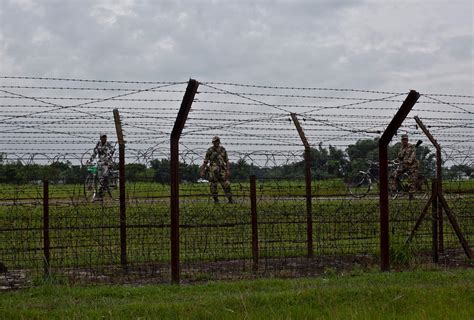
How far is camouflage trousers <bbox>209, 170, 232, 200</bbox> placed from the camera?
1039cm

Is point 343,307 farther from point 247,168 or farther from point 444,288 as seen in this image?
point 247,168

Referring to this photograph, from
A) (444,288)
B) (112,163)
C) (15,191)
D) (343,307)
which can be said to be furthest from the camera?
(112,163)

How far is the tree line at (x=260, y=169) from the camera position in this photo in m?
9.71

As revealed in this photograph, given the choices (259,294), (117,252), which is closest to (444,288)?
(259,294)

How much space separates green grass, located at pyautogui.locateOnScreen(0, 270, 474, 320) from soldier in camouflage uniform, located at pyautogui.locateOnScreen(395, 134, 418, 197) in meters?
4.02

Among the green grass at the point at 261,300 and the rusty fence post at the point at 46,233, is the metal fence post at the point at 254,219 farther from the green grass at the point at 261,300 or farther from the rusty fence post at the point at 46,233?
the rusty fence post at the point at 46,233

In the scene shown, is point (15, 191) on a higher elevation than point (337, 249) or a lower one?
higher

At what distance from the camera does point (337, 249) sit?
447 inches

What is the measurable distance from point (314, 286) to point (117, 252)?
3376 millimetres

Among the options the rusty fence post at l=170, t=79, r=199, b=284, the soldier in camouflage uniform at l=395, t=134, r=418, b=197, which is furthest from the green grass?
the soldier in camouflage uniform at l=395, t=134, r=418, b=197

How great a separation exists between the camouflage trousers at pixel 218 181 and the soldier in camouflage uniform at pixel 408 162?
3.45m

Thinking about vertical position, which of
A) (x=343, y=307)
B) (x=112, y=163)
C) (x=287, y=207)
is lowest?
(x=343, y=307)

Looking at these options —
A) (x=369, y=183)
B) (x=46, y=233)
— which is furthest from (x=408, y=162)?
(x=46, y=233)

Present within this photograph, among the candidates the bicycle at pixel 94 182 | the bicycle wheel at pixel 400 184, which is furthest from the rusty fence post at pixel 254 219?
the bicycle wheel at pixel 400 184
